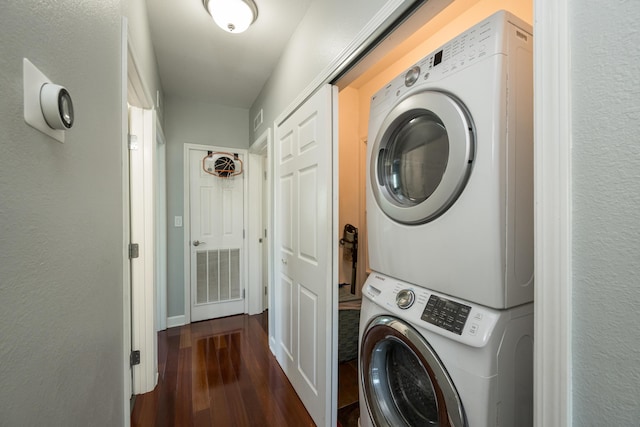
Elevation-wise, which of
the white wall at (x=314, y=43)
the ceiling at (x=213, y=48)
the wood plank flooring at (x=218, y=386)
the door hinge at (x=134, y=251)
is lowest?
the wood plank flooring at (x=218, y=386)

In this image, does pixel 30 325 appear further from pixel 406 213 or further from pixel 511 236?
pixel 511 236

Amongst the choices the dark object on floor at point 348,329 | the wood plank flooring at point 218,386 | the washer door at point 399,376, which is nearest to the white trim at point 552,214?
the washer door at point 399,376

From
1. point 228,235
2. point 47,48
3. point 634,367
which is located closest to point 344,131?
point 228,235

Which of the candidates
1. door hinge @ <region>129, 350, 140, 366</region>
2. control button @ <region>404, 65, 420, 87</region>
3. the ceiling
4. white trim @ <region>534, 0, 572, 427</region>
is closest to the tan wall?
the ceiling

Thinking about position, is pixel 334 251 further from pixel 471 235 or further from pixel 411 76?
pixel 411 76

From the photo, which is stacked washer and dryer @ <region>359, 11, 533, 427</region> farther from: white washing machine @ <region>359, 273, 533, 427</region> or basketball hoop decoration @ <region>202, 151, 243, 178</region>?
basketball hoop decoration @ <region>202, 151, 243, 178</region>

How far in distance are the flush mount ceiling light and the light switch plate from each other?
4.36 ft

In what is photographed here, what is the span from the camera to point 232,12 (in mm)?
1510

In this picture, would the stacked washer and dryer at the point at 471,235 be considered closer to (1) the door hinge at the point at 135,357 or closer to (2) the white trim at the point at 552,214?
(2) the white trim at the point at 552,214

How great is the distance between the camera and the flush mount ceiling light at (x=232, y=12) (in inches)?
57.7

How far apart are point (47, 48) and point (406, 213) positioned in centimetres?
106

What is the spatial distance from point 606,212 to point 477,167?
12.6 inches

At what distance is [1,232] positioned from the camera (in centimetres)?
41

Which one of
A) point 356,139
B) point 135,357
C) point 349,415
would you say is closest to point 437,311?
point 349,415
